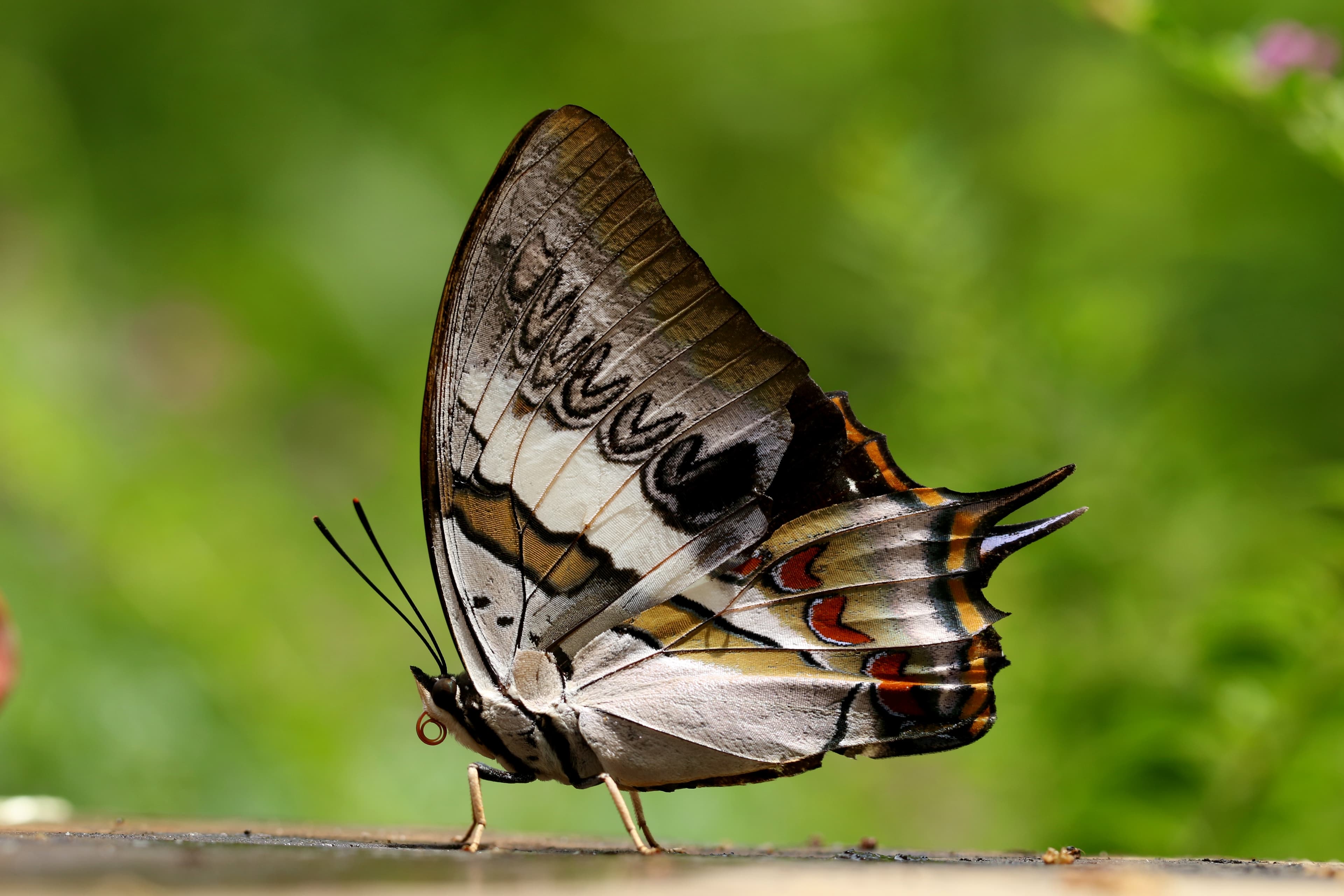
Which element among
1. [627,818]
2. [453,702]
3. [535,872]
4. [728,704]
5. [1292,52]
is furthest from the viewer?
[1292,52]

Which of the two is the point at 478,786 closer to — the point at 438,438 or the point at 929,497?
the point at 438,438

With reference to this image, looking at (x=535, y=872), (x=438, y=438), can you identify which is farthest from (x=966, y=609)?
(x=535, y=872)

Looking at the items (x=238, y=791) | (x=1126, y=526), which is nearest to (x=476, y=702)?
(x=1126, y=526)

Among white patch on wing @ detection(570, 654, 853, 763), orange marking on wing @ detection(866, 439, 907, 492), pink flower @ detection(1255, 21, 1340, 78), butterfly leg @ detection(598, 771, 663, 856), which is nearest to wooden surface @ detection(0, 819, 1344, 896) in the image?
butterfly leg @ detection(598, 771, 663, 856)

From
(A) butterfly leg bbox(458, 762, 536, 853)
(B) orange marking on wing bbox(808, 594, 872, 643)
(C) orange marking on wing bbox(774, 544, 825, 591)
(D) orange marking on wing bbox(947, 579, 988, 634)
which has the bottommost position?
(A) butterfly leg bbox(458, 762, 536, 853)

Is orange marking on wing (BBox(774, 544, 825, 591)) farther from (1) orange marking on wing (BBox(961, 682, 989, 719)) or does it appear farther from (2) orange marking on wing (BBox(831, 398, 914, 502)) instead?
(1) orange marking on wing (BBox(961, 682, 989, 719))
